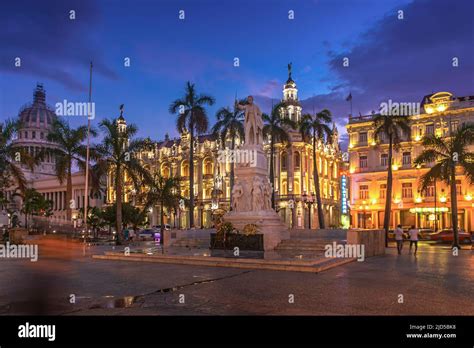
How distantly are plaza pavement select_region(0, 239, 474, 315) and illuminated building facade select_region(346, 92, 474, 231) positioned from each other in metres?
38.8

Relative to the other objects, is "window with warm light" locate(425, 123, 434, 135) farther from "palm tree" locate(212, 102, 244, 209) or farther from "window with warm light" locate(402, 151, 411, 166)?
"palm tree" locate(212, 102, 244, 209)

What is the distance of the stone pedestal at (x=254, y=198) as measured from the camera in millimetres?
22531

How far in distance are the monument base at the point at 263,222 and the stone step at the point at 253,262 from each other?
17.5 feet

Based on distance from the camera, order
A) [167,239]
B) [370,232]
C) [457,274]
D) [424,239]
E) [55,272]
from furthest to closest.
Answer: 1. [424,239]
2. [167,239]
3. [370,232]
4. [55,272]
5. [457,274]

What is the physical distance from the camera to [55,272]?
48.2 feet

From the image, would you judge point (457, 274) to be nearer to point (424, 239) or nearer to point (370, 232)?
point (370, 232)

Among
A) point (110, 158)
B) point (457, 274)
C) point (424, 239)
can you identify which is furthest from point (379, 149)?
point (457, 274)

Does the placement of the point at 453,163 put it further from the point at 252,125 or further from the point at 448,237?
the point at 252,125

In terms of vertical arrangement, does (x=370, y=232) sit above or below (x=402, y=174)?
below

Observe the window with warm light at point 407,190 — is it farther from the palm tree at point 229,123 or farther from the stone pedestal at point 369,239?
the stone pedestal at point 369,239

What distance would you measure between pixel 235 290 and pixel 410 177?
1945 inches

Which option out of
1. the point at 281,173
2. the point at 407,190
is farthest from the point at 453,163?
the point at 281,173

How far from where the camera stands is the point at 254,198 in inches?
902
